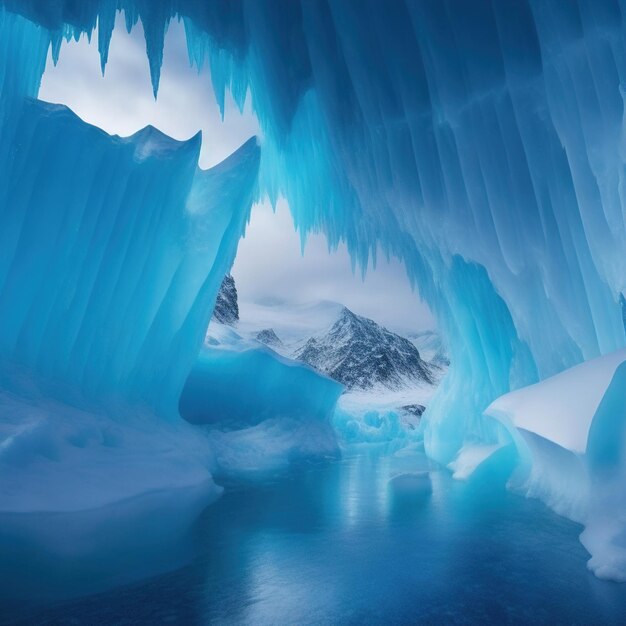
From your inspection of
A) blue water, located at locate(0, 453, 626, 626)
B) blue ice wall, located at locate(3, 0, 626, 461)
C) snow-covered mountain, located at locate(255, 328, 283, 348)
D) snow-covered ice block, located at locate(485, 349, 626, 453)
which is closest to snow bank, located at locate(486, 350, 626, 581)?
snow-covered ice block, located at locate(485, 349, 626, 453)

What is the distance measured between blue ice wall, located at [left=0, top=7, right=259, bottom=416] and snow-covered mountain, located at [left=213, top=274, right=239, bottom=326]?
166ft

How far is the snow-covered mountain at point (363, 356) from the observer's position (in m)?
93.9

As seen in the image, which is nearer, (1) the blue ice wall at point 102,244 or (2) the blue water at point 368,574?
(2) the blue water at point 368,574

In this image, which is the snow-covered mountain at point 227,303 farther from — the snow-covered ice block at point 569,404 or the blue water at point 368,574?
the snow-covered ice block at point 569,404

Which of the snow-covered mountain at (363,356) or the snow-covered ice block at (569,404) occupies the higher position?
the snow-covered mountain at (363,356)

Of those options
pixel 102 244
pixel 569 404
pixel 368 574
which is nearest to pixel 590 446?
pixel 569 404

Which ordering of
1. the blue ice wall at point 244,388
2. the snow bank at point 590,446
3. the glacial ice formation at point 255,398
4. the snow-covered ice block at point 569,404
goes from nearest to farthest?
the snow bank at point 590,446 → the snow-covered ice block at point 569,404 → the glacial ice formation at point 255,398 → the blue ice wall at point 244,388

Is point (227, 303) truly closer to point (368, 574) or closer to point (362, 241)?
point (362, 241)

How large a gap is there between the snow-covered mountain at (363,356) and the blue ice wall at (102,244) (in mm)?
80147

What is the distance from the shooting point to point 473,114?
737 centimetres

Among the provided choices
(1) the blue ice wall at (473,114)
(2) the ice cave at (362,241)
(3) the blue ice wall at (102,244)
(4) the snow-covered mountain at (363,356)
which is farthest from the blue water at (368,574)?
(4) the snow-covered mountain at (363,356)

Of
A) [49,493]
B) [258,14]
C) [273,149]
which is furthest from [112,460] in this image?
[273,149]

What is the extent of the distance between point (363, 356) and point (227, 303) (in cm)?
3888

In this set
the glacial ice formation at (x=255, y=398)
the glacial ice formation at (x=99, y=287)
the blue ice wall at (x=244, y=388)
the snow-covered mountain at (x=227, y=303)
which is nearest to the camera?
the glacial ice formation at (x=99, y=287)
